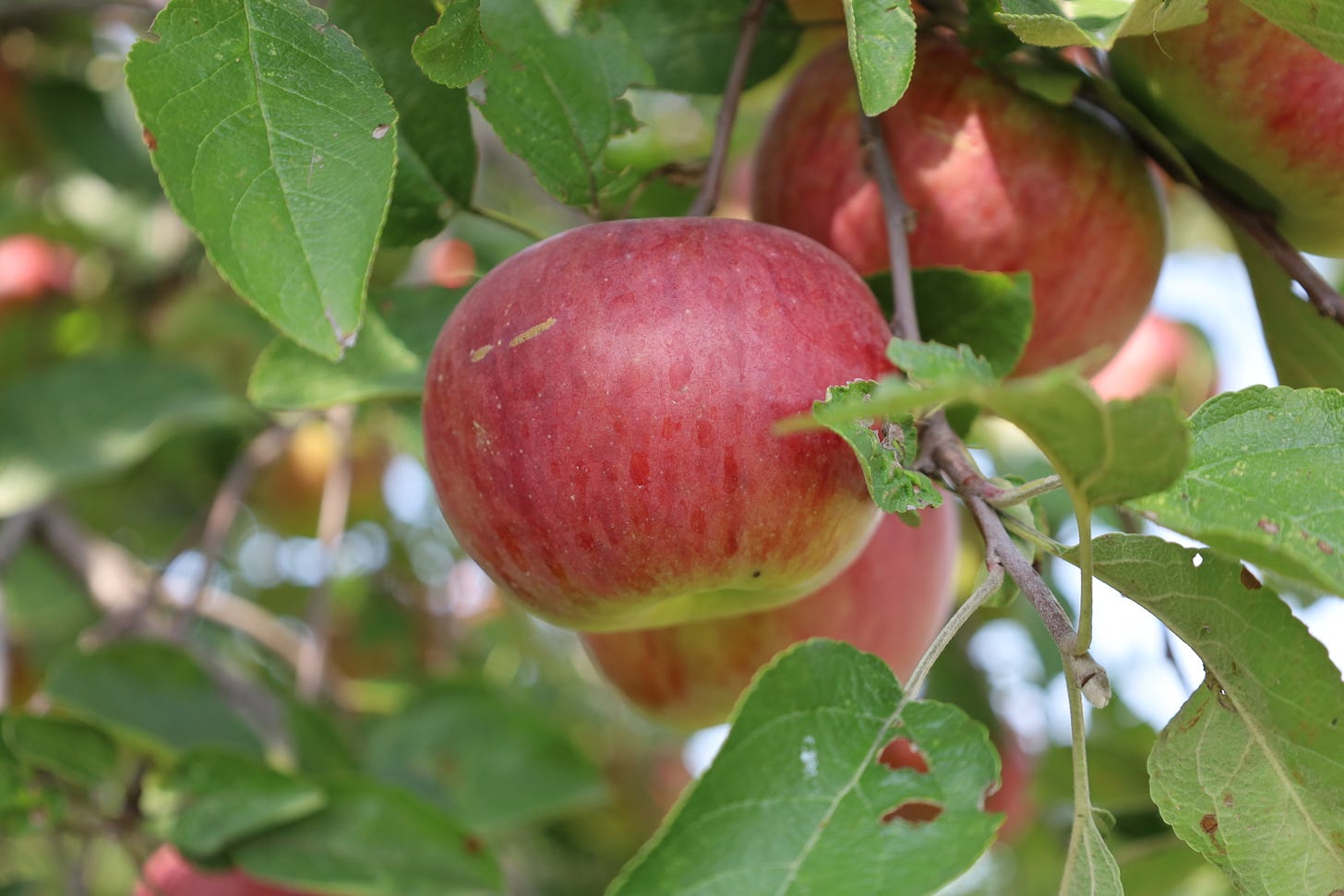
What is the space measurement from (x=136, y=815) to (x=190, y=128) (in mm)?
735

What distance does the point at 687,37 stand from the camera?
91 centimetres

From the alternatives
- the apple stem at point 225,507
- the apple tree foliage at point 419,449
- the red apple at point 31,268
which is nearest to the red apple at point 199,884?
the apple tree foliage at point 419,449

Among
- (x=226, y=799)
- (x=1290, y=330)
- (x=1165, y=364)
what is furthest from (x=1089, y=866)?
(x=1165, y=364)

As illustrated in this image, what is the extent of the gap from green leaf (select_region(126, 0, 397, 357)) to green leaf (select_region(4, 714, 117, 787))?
624 mm

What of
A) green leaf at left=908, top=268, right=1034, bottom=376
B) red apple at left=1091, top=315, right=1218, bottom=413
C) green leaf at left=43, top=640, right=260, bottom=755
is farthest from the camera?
red apple at left=1091, top=315, right=1218, bottom=413

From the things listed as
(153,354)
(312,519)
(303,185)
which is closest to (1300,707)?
(303,185)

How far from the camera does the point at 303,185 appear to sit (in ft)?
1.99

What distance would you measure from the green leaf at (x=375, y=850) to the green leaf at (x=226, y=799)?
0.02m

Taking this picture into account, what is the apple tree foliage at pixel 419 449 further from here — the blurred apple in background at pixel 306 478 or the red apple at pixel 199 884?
the blurred apple in background at pixel 306 478

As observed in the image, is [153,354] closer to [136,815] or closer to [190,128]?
[136,815]

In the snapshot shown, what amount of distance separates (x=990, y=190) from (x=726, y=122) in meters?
0.18

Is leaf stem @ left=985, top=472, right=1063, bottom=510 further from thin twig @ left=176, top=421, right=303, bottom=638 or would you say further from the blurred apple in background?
the blurred apple in background

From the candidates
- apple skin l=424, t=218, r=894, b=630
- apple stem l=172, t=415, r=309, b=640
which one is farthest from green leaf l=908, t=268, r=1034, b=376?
apple stem l=172, t=415, r=309, b=640

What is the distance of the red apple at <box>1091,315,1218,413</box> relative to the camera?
182 cm
